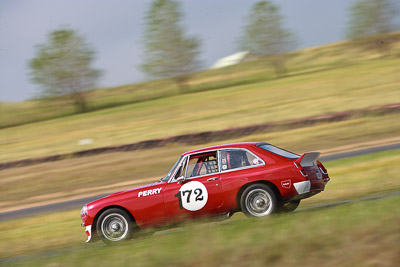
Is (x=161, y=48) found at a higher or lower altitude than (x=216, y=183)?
higher

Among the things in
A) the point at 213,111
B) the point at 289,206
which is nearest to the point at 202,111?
the point at 213,111

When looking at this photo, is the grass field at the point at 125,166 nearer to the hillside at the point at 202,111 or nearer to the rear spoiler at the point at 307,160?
the hillside at the point at 202,111

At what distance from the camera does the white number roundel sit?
8.29 meters

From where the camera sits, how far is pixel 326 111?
3080 centimetres

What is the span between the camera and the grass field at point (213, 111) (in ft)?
108

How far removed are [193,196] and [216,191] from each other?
1.22ft

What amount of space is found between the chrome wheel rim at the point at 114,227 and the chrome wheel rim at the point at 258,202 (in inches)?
78.3

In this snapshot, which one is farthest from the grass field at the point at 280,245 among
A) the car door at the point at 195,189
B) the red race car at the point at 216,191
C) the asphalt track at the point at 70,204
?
the asphalt track at the point at 70,204

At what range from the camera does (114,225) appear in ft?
28.0

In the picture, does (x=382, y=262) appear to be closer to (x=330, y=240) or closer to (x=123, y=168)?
(x=330, y=240)

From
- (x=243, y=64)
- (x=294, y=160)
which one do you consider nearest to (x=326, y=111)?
(x=294, y=160)

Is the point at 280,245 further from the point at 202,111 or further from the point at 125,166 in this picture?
the point at 202,111

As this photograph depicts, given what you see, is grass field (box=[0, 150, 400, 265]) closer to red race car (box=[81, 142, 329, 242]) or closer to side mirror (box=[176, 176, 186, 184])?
red race car (box=[81, 142, 329, 242])

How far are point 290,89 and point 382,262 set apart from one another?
4002 centimetres
